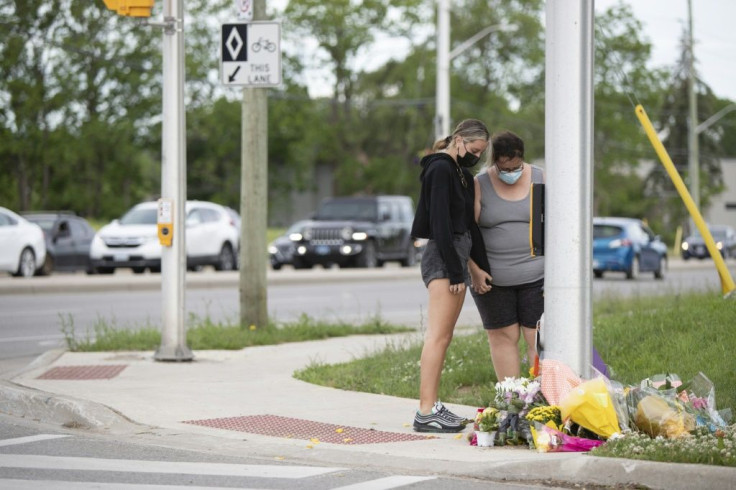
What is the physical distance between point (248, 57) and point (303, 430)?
229 inches

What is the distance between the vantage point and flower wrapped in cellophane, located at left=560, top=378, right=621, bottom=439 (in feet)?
23.6

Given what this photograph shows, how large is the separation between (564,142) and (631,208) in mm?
78890

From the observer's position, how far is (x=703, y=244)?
2128 inches

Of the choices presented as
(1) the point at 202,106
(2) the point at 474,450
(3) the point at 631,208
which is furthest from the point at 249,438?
(3) the point at 631,208

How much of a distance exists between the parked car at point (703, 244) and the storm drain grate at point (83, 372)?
41.5 meters

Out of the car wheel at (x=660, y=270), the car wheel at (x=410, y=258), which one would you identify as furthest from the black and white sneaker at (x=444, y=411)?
the car wheel at (x=410, y=258)

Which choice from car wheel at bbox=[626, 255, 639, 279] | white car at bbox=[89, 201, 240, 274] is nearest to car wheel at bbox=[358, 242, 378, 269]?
white car at bbox=[89, 201, 240, 274]

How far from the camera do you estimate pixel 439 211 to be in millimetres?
7891

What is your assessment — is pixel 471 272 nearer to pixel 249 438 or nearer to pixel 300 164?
pixel 249 438

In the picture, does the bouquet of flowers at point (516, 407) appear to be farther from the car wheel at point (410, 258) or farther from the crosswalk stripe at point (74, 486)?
the car wheel at point (410, 258)

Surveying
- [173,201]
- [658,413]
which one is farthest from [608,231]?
[658,413]

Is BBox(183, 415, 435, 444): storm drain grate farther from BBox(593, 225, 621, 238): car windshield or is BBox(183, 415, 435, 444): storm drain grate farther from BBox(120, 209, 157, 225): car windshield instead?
BBox(593, 225, 621, 238): car windshield

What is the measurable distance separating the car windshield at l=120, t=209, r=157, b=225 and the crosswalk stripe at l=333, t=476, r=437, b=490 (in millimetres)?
23415

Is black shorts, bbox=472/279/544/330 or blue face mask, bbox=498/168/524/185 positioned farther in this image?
black shorts, bbox=472/279/544/330
